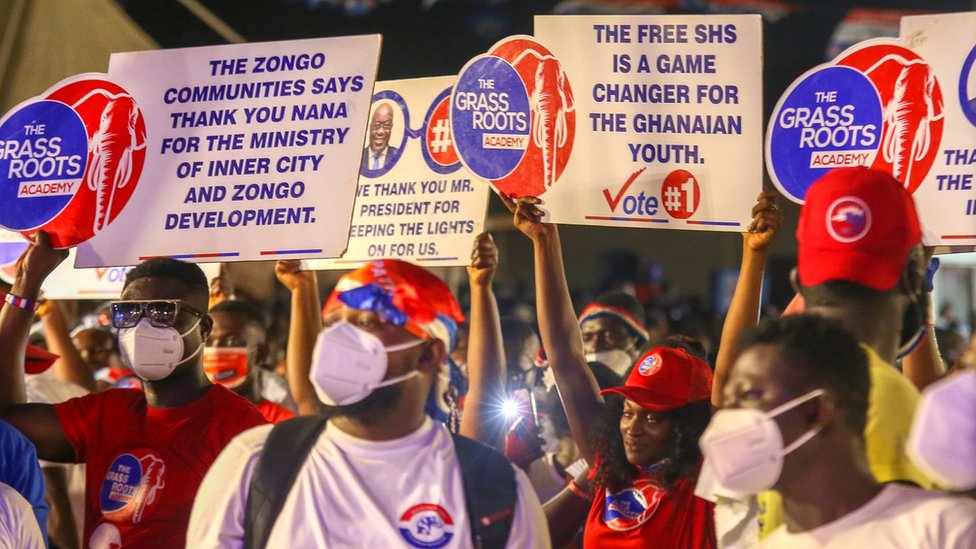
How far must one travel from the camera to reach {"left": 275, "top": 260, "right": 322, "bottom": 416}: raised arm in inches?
174

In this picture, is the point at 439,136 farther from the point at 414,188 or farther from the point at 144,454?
the point at 144,454

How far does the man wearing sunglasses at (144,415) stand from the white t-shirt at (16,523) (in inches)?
10.1

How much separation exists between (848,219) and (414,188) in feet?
7.90

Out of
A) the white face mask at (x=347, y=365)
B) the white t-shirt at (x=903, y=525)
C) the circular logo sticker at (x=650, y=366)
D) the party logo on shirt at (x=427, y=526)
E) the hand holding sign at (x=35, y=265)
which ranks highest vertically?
the hand holding sign at (x=35, y=265)

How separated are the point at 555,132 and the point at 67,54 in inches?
135

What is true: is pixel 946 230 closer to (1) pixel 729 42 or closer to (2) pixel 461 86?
(1) pixel 729 42

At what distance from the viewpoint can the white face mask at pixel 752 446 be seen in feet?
8.52

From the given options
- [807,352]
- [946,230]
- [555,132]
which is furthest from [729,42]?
[807,352]

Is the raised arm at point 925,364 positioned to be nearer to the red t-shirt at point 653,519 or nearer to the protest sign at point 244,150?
the red t-shirt at point 653,519

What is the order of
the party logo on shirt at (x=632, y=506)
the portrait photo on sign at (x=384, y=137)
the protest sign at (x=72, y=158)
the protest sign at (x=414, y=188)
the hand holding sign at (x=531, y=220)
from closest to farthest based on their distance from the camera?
the party logo on shirt at (x=632, y=506) < the hand holding sign at (x=531, y=220) < the protest sign at (x=72, y=158) < the protest sign at (x=414, y=188) < the portrait photo on sign at (x=384, y=137)

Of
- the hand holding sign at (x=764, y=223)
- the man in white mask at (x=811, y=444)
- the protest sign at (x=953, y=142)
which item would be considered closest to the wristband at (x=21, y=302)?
the hand holding sign at (x=764, y=223)

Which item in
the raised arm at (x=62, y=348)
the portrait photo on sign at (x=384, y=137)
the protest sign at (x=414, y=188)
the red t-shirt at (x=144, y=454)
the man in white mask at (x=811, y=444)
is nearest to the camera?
the man in white mask at (x=811, y=444)

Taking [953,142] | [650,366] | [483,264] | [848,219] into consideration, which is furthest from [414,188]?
[848,219]

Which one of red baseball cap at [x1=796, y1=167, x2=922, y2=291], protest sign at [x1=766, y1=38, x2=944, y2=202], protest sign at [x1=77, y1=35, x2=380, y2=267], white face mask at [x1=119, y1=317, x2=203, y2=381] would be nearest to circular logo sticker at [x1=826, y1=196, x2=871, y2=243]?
red baseball cap at [x1=796, y1=167, x2=922, y2=291]
